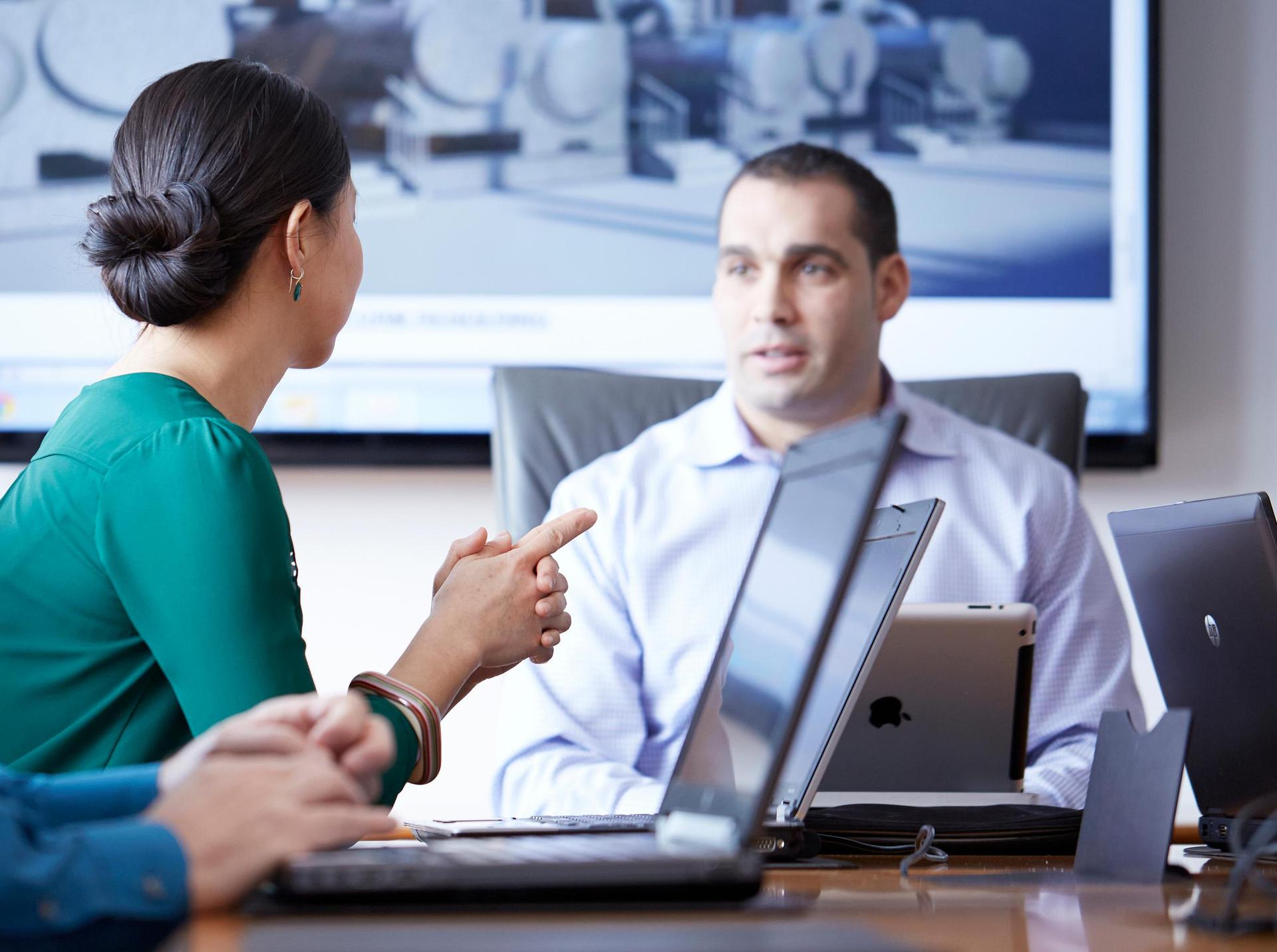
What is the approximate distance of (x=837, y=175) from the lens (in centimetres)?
209

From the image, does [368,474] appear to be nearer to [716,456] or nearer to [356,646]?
[356,646]

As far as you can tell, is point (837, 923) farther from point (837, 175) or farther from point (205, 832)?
point (837, 175)

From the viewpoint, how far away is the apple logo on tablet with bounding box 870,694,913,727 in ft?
4.12

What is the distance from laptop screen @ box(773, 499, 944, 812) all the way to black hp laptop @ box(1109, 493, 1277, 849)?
0.20 meters

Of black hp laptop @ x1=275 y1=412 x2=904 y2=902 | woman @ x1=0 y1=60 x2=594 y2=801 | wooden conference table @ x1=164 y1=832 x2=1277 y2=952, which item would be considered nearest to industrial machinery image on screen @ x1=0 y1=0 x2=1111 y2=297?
woman @ x1=0 y1=60 x2=594 y2=801

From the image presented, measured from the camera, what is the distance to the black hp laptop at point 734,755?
0.58 m

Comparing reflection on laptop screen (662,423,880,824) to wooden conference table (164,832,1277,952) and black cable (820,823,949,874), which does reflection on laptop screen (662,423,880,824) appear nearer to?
wooden conference table (164,832,1277,952)

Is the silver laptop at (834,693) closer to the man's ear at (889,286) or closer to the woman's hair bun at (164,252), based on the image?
the woman's hair bun at (164,252)

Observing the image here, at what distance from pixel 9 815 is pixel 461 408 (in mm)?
1804

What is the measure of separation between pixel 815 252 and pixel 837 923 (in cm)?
155

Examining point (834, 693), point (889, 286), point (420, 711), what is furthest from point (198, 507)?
point (889, 286)

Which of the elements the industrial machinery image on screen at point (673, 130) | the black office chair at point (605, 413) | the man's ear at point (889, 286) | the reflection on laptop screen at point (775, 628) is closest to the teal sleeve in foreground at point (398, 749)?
the reflection on laptop screen at point (775, 628)

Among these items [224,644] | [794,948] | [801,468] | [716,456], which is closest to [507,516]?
[716,456]

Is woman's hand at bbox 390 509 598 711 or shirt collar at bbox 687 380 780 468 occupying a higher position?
woman's hand at bbox 390 509 598 711
